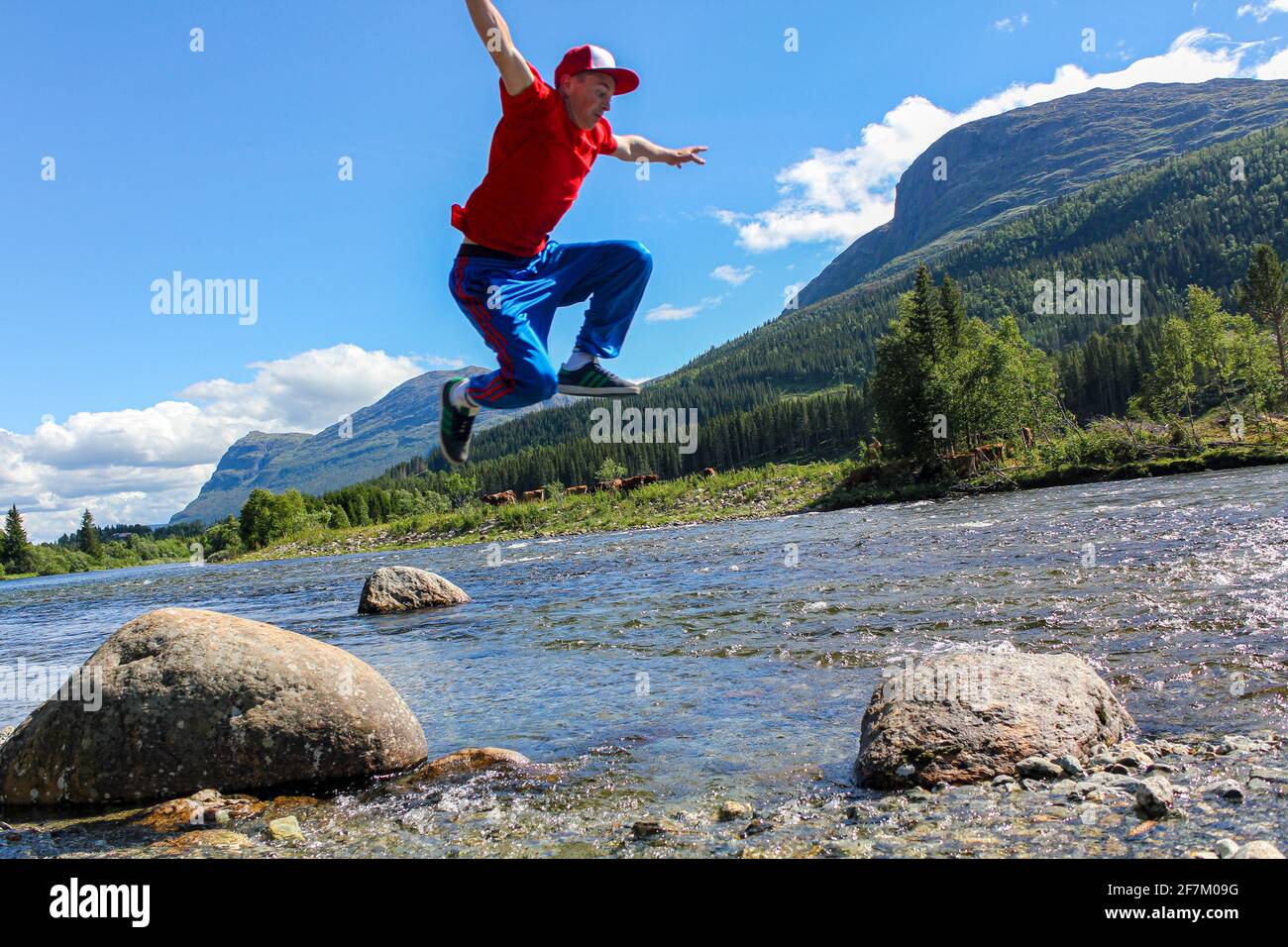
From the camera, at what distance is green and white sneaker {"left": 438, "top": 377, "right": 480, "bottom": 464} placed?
5551 mm

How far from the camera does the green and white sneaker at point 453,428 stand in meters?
5.55

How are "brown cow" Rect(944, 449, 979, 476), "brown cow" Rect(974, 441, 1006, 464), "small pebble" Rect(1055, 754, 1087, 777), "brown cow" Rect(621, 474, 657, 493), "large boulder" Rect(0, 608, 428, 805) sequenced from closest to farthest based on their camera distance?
"small pebble" Rect(1055, 754, 1087, 777) < "large boulder" Rect(0, 608, 428, 805) < "brown cow" Rect(944, 449, 979, 476) < "brown cow" Rect(974, 441, 1006, 464) < "brown cow" Rect(621, 474, 657, 493)

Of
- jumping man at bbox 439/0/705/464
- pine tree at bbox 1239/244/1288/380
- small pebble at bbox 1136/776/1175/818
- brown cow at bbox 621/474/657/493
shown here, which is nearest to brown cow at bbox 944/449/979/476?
brown cow at bbox 621/474/657/493

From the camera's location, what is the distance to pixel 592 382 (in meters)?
5.93

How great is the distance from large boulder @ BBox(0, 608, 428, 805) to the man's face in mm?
5781

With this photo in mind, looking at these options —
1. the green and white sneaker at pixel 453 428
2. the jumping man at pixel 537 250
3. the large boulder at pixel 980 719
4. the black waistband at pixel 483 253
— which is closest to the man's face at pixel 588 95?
the jumping man at pixel 537 250

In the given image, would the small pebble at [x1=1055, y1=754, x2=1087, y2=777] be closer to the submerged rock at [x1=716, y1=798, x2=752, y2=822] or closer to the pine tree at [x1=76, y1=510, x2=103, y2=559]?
the submerged rock at [x1=716, y1=798, x2=752, y2=822]

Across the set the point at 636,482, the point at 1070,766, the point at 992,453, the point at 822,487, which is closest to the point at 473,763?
the point at 1070,766

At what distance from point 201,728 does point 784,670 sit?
6496 mm

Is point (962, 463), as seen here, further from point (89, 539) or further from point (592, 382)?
point (89, 539)

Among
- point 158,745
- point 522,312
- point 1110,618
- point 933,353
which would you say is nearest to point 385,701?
point 158,745

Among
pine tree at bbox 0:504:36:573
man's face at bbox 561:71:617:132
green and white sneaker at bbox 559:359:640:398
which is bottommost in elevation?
pine tree at bbox 0:504:36:573

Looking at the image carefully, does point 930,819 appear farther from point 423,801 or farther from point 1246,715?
point 423,801

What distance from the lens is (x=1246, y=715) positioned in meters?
6.42
